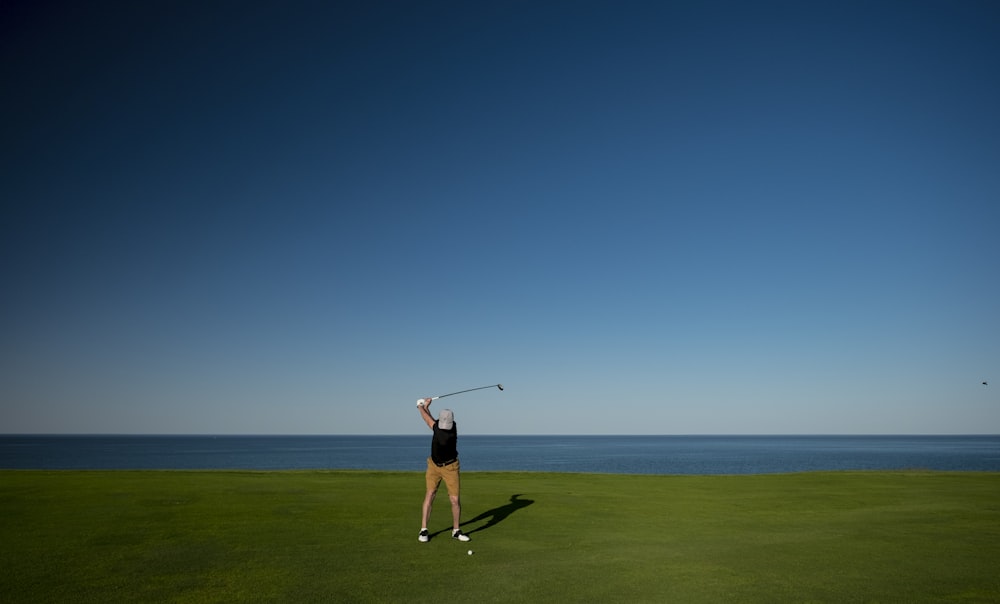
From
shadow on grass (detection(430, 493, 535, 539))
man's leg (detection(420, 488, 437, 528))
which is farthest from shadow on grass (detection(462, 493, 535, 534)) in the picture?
man's leg (detection(420, 488, 437, 528))

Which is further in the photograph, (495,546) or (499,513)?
(499,513)

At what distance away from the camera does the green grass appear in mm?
7645

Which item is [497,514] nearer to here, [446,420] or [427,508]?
[427,508]

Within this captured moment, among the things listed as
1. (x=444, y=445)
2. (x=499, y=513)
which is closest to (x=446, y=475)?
(x=444, y=445)

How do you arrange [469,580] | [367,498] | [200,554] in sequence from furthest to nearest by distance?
[367,498], [200,554], [469,580]

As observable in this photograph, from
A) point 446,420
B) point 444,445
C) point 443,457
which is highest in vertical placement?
point 446,420

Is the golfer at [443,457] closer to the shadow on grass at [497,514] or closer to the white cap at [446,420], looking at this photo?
the white cap at [446,420]

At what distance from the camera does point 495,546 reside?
10438mm

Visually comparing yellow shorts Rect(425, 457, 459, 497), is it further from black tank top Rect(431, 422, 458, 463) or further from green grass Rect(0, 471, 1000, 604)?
green grass Rect(0, 471, 1000, 604)

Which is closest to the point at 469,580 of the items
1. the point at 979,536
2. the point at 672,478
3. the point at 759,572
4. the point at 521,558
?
the point at 521,558

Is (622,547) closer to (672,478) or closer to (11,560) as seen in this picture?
(11,560)

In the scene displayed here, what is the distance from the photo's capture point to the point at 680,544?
10.7m

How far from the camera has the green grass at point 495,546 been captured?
7.64 meters

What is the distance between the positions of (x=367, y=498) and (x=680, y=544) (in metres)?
8.83
